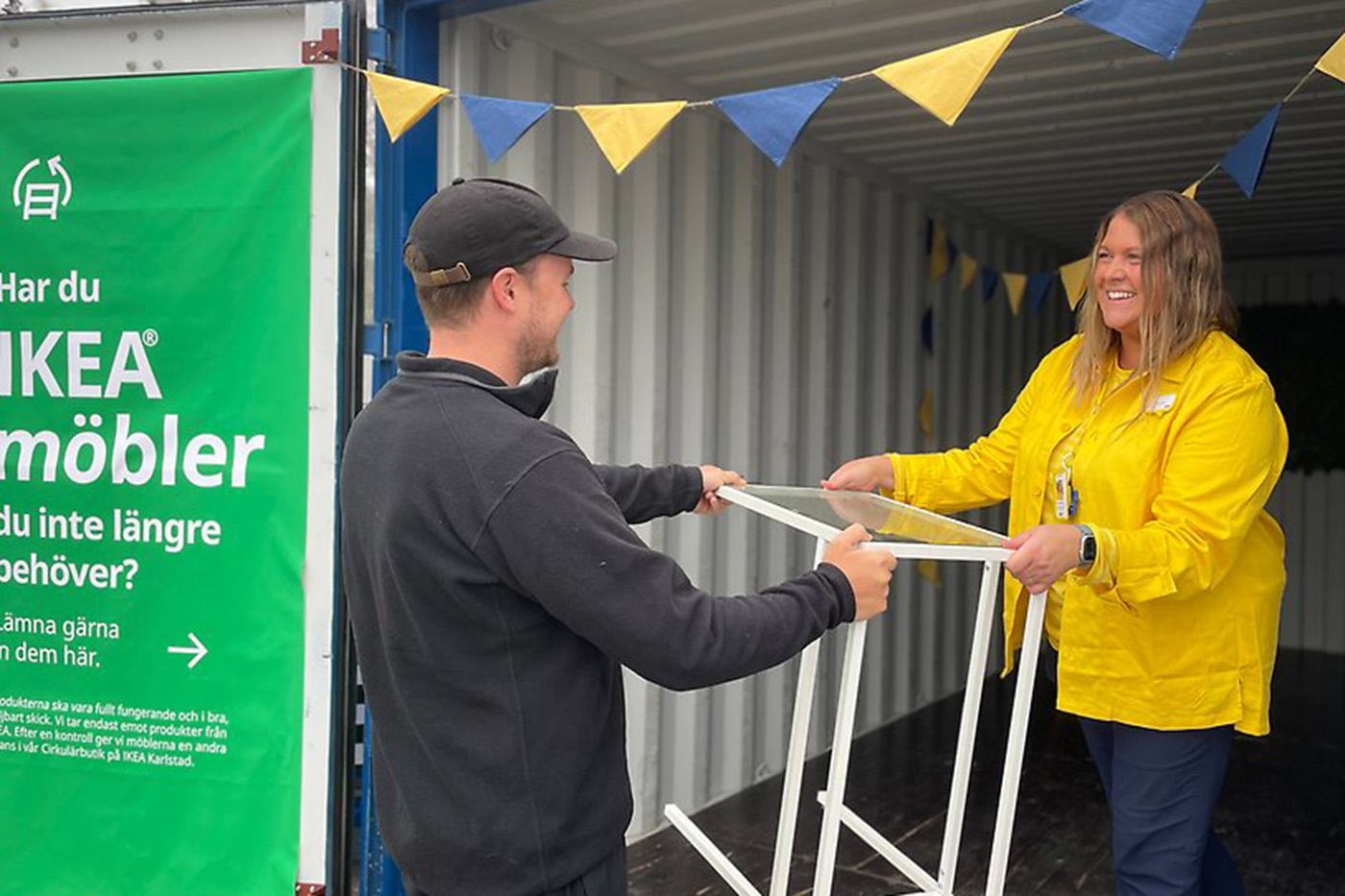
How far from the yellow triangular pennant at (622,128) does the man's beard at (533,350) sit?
51.7 inches

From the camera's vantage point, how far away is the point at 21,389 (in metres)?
3.24

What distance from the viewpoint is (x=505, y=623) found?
174cm

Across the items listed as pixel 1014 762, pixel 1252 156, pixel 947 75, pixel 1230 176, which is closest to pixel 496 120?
pixel 947 75

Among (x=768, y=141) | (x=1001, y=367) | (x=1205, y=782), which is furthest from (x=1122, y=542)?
(x=1001, y=367)

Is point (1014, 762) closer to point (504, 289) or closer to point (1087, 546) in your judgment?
point (1087, 546)

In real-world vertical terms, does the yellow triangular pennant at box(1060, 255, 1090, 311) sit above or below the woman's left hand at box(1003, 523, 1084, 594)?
above

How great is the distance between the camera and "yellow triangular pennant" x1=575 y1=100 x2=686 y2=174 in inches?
122

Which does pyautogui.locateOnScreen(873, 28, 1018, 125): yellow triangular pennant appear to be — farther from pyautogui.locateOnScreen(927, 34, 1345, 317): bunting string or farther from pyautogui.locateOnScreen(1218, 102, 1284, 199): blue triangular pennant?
pyautogui.locateOnScreen(1218, 102, 1284, 199): blue triangular pennant

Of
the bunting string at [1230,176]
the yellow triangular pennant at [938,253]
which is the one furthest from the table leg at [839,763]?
the yellow triangular pennant at [938,253]

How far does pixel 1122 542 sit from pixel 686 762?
8.64ft

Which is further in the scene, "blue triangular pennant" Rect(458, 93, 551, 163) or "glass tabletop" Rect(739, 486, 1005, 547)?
"blue triangular pennant" Rect(458, 93, 551, 163)

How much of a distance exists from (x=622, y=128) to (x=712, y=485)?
115cm

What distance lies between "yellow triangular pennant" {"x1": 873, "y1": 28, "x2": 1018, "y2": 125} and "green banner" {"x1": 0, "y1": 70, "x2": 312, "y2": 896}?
1.47 metres

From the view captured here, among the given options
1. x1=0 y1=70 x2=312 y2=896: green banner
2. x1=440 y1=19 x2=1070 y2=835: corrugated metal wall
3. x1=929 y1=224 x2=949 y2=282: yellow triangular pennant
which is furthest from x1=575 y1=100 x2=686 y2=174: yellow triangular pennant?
x1=929 y1=224 x2=949 y2=282: yellow triangular pennant
